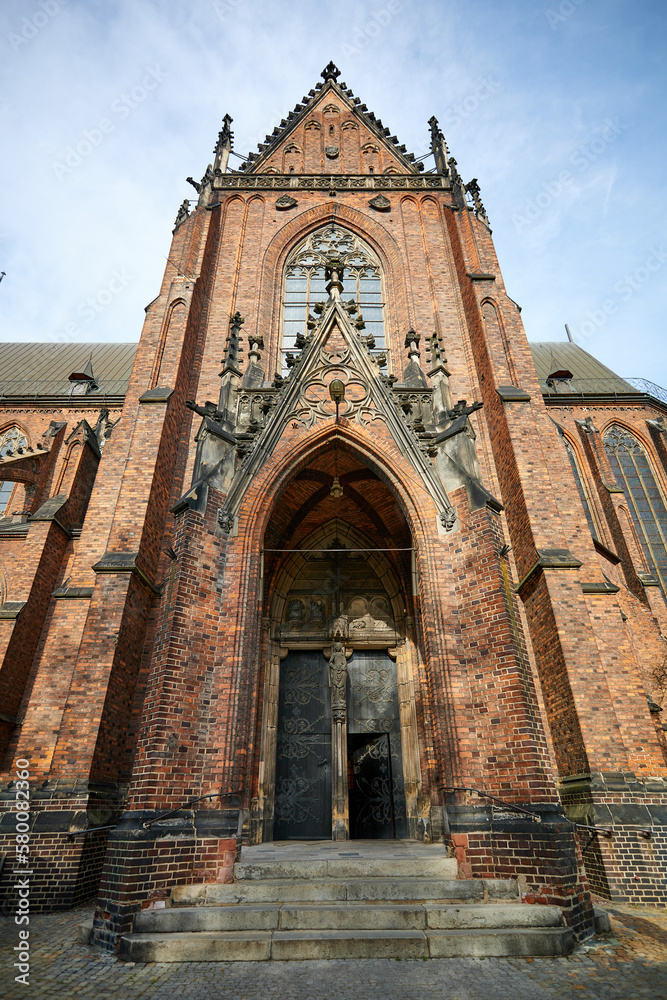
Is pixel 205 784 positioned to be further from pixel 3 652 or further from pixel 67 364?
pixel 67 364

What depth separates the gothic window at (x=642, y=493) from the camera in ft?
58.8

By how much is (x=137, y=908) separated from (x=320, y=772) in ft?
15.2

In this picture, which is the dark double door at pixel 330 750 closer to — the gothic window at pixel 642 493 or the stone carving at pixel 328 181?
the gothic window at pixel 642 493

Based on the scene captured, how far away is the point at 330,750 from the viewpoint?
390 inches

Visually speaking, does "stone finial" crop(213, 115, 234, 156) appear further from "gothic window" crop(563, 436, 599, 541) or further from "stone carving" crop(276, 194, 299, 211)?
"gothic window" crop(563, 436, 599, 541)

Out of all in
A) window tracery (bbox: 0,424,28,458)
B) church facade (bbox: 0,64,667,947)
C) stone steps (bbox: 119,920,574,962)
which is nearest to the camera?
stone steps (bbox: 119,920,574,962)

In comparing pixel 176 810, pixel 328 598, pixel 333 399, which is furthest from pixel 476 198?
pixel 176 810

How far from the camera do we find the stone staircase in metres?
4.98

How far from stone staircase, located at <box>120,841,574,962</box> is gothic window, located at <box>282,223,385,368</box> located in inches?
411

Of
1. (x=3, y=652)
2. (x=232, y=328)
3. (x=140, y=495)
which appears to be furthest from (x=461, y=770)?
(x=3, y=652)

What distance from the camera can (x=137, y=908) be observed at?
18.2ft

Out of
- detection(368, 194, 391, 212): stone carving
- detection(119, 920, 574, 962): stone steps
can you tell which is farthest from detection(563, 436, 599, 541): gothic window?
detection(119, 920, 574, 962): stone steps

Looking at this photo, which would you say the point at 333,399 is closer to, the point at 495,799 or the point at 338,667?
the point at 338,667

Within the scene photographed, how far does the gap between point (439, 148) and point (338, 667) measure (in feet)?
50.3
